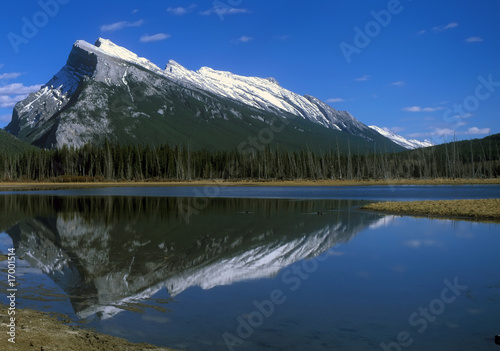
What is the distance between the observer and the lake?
11.8 meters

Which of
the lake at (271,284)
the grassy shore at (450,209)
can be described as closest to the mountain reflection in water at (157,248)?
the lake at (271,284)

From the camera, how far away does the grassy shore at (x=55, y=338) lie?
10195mm

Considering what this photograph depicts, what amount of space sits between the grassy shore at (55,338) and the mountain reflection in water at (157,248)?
1.66 m

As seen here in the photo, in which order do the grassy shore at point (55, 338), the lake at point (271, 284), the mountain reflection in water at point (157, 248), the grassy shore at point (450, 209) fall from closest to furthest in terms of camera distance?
the grassy shore at point (55, 338) → the lake at point (271, 284) → the mountain reflection in water at point (157, 248) → the grassy shore at point (450, 209)

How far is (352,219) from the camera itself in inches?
1537

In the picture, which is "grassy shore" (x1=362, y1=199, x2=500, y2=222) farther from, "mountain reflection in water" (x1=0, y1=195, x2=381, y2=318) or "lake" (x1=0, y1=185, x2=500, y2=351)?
"lake" (x1=0, y1=185, x2=500, y2=351)

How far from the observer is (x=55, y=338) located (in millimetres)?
10758

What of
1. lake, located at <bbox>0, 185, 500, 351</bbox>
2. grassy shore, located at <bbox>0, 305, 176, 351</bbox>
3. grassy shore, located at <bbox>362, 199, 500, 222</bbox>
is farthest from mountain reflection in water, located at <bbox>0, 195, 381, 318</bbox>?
grassy shore, located at <bbox>362, 199, 500, 222</bbox>

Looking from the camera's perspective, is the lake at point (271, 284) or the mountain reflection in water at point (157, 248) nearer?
the lake at point (271, 284)

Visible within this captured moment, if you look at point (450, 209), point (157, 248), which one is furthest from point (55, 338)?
point (450, 209)

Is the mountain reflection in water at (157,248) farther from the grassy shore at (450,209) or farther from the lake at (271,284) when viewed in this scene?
the grassy shore at (450,209)

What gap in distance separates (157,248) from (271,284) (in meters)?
9.50

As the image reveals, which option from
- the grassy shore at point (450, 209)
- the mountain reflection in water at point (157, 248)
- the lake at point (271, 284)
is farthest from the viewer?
the grassy shore at point (450, 209)

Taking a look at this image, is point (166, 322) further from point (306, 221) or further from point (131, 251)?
point (306, 221)
